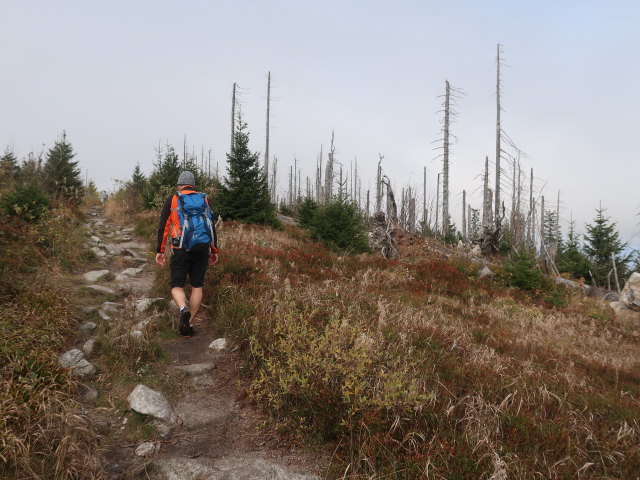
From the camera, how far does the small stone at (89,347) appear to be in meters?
3.79

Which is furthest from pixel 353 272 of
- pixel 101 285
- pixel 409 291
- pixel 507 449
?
pixel 507 449

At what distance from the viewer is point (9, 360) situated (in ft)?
9.24

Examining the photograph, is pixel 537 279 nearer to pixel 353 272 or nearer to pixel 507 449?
pixel 353 272

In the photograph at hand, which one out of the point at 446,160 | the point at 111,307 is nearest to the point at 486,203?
the point at 446,160

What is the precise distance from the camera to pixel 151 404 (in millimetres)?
2920

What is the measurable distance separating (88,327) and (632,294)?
13310 mm

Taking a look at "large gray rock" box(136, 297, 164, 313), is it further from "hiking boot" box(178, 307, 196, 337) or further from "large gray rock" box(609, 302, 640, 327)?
"large gray rock" box(609, 302, 640, 327)

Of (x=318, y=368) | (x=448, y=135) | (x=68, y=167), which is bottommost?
(x=318, y=368)

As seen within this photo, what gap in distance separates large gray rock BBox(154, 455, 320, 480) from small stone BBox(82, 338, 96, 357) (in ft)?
6.61

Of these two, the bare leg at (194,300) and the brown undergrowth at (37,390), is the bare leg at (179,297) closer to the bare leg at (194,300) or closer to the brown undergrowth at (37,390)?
the bare leg at (194,300)

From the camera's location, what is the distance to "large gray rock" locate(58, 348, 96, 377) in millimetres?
3260

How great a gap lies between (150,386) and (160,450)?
3.10 ft

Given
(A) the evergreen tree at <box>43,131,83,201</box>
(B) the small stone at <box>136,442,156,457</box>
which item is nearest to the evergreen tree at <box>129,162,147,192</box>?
(A) the evergreen tree at <box>43,131,83,201</box>

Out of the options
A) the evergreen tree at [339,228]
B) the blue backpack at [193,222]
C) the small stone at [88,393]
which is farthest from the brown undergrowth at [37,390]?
the evergreen tree at [339,228]
